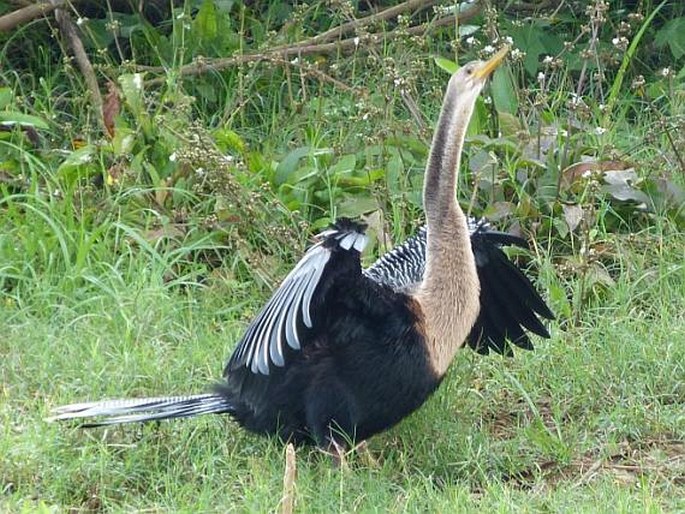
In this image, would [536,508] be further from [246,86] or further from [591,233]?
[246,86]

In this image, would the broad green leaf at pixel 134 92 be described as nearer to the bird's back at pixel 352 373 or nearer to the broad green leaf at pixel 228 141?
the broad green leaf at pixel 228 141

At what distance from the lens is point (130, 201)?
6172mm

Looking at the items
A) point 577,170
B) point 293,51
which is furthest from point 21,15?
point 577,170

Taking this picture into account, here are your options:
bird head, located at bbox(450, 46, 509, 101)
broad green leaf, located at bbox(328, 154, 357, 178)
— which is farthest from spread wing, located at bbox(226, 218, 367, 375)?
broad green leaf, located at bbox(328, 154, 357, 178)

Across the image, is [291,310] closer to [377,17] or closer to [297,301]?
[297,301]

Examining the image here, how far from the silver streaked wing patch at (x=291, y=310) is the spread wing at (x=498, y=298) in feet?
2.56

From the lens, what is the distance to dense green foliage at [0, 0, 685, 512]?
179 inches

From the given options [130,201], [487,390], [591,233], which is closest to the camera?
[487,390]

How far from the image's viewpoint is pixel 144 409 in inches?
184

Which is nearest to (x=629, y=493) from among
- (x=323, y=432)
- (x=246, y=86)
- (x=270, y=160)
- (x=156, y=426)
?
(x=323, y=432)

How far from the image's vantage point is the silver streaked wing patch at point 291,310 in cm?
426

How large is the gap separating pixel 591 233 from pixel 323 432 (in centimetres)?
160

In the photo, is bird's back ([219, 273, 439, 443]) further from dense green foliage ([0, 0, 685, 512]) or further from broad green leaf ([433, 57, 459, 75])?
broad green leaf ([433, 57, 459, 75])

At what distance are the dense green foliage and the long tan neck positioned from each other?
0.39 m
